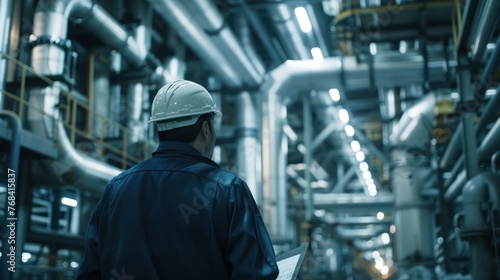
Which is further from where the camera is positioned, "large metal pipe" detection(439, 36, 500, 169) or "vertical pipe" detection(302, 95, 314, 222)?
"vertical pipe" detection(302, 95, 314, 222)

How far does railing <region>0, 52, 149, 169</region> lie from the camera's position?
6.76m

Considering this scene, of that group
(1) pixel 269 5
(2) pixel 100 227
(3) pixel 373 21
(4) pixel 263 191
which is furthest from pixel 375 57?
(2) pixel 100 227

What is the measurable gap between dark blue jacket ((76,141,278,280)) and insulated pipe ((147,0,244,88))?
7.34m

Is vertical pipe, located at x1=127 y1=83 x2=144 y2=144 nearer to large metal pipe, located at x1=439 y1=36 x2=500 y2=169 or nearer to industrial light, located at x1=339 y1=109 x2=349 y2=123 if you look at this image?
large metal pipe, located at x1=439 y1=36 x2=500 y2=169

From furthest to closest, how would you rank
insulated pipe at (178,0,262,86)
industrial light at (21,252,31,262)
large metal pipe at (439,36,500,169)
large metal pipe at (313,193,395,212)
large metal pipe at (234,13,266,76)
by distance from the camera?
large metal pipe at (313,193,395,212), large metal pipe at (234,13,266,76), insulated pipe at (178,0,262,86), industrial light at (21,252,31,262), large metal pipe at (439,36,500,169)

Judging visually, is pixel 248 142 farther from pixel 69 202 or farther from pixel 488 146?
pixel 488 146

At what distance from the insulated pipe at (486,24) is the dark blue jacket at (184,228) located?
4192 mm

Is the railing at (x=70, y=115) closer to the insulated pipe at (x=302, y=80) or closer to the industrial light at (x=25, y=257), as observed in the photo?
the industrial light at (x=25, y=257)

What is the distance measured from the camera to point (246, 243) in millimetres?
1853

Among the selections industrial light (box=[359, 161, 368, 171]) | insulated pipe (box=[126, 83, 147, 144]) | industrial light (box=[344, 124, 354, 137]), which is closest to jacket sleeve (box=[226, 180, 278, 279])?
insulated pipe (box=[126, 83, 147, 144])

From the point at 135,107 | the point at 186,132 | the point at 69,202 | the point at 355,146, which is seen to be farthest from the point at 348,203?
the point at 186,132

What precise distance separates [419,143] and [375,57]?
1.82 m

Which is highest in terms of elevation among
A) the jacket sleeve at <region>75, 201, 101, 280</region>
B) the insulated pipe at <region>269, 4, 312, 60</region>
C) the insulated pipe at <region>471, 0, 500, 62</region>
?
the insulated pipe at <region>269, 4, 312, 60</region>

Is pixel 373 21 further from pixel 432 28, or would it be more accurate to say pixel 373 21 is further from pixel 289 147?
pixel 289 147
